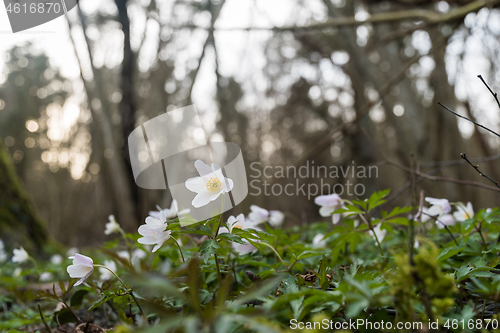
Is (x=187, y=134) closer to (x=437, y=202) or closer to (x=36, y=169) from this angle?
(x=437, y=202)

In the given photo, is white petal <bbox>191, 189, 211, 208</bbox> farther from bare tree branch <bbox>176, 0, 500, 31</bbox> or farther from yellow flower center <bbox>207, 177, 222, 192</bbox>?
bare tree branch <bbox>176, 0, 500, 31</bbox>

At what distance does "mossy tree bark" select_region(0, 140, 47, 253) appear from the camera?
331 centimetres

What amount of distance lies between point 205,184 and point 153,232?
196mm

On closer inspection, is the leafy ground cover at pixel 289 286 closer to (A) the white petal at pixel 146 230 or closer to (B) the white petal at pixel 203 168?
(A) the white petal at pixel 146 230

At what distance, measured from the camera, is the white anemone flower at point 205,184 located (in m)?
0.90

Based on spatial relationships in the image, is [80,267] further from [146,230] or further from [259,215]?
[259,215]

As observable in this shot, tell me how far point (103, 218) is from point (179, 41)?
24.2ft

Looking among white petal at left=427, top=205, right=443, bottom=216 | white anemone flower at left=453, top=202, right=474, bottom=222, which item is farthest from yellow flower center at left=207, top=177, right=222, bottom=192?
white anemone flower at left=453, top=202, right=474, bottom=222

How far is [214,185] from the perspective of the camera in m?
0.93

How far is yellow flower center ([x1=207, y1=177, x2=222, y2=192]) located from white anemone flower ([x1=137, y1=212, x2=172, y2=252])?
0.15 meters

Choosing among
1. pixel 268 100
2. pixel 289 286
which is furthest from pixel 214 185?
pixel 268 100

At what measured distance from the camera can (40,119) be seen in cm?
1076

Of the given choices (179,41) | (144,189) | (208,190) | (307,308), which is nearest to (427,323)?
(307,308)

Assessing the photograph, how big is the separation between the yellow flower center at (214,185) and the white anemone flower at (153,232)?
0.15 m
